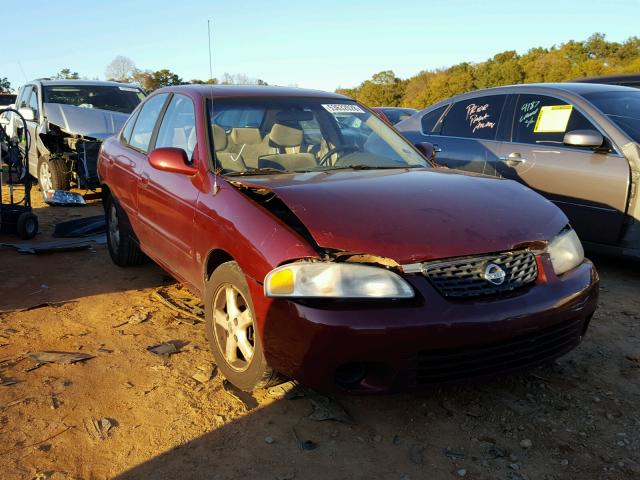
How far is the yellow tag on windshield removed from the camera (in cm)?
499

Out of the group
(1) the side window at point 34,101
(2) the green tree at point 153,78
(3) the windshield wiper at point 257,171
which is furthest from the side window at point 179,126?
(2) the green tree at point 153,78

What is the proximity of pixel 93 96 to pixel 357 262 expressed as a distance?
8144 millimetres

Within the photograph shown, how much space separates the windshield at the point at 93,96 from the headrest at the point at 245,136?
248 inches

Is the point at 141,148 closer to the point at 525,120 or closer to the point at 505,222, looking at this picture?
the point at 505,222

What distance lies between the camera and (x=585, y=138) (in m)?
4.58

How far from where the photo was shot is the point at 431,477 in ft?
7.19

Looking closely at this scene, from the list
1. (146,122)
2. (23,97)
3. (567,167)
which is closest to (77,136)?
(23,97)

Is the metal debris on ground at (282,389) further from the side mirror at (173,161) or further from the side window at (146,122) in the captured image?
the side window at (146,122)

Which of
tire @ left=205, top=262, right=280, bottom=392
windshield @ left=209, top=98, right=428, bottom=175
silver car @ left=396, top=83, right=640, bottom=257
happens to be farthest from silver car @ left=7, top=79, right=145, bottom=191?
tire @ left=205, top=262, right=280, bottom=392

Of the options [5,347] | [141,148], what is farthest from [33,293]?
[141,148]

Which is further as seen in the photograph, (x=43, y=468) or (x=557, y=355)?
(x=557, y=355)

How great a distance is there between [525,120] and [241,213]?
12.1 feet

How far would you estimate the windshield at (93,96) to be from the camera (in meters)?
8.86

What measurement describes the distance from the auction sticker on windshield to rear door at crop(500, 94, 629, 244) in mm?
1969
